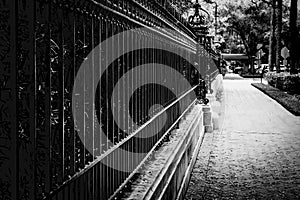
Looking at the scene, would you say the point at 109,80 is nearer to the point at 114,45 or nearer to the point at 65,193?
the point at 114,45

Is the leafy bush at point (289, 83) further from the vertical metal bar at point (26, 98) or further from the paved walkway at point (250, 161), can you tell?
the vertical metal bar at point (26, 98)

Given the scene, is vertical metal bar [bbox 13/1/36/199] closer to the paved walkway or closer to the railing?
the railing

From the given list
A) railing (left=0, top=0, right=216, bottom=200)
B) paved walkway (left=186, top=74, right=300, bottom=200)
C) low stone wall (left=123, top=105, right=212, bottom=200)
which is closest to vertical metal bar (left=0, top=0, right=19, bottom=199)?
railing (left=0, top=0, right=216, bottom=200)

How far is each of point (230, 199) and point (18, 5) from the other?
226 inches

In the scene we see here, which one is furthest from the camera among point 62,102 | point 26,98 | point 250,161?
point 250,161

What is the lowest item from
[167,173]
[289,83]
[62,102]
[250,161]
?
[250,161]

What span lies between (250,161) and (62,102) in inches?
316

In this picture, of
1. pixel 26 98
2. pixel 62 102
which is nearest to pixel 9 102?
pixel 26 98

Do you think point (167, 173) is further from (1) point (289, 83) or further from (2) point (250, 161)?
(1) point (289, 83)

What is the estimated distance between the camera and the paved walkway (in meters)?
7.68

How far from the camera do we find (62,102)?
2.37m

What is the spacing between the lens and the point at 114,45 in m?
3.52

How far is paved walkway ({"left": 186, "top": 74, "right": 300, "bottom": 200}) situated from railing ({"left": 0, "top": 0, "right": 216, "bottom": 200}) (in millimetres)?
3498

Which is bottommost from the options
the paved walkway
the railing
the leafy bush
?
the paved walkway
